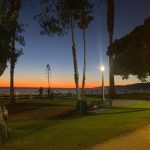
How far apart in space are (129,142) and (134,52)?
1552 centimetres

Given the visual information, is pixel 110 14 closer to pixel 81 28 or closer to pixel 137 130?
pixel 81 28

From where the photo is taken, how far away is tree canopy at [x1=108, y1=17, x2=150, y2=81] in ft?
86.2

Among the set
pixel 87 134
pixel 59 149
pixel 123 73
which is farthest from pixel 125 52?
pixel 59 149

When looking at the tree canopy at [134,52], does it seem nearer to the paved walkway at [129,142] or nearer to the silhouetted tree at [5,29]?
the paved walkway at [129,142]

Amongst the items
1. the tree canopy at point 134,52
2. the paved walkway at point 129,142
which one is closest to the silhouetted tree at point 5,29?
the paved walkway at point 129,142

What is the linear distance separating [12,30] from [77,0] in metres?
16.0

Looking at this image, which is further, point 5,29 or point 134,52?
point 134,52

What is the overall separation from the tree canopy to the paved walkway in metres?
12.7

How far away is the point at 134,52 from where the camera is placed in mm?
27141

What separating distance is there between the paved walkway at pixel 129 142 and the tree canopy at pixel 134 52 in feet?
41.8

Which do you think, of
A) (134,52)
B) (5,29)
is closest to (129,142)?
(5,29)

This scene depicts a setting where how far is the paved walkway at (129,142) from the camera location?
11.4m

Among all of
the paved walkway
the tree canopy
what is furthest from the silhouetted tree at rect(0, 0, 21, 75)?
the tree canopy

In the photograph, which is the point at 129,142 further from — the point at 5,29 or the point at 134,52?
the point at 134,52
